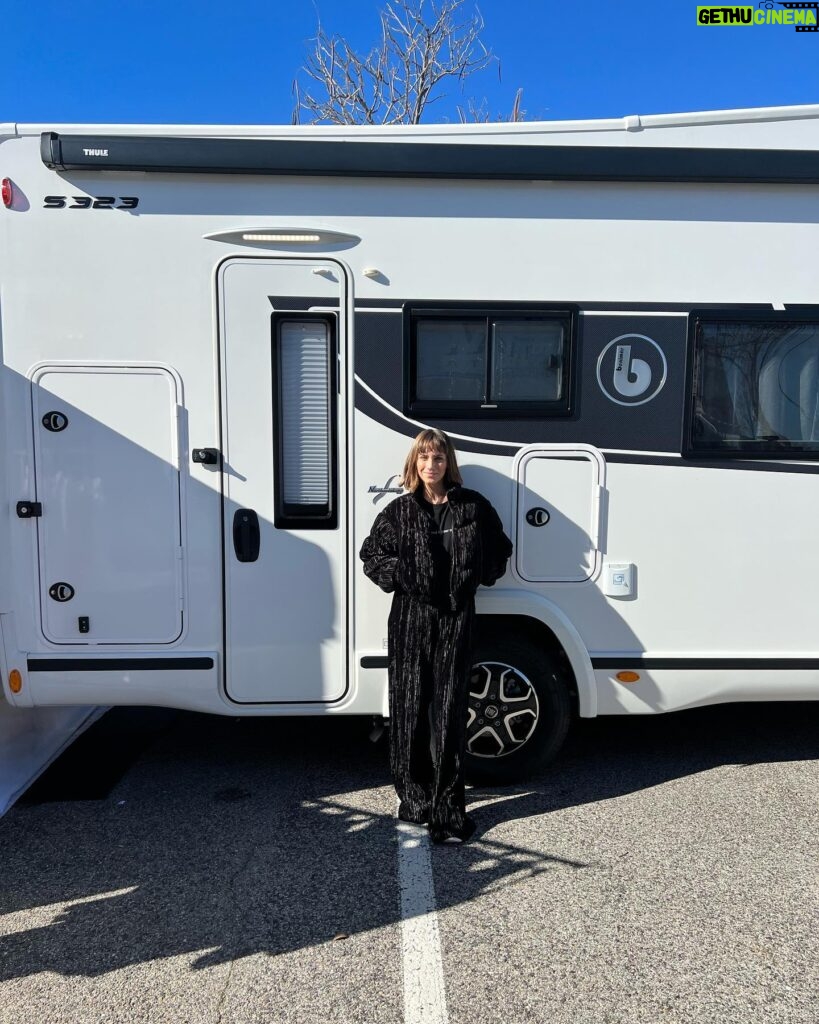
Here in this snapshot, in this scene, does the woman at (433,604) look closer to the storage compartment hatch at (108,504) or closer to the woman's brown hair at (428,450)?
the woman's brown hair at (428,450)

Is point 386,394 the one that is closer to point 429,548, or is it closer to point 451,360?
point 451,360

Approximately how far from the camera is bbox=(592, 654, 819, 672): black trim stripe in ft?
11.8

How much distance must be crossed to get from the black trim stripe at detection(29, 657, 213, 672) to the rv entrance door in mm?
159

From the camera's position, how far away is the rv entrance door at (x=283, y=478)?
135 inches

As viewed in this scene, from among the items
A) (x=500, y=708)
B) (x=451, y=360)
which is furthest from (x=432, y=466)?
(x=500, y=708)

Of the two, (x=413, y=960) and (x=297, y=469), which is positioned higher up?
(x=297, y=469)

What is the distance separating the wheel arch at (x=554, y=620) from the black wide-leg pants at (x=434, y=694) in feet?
0.76

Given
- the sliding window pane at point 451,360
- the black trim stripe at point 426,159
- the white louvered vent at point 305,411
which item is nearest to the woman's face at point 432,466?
the sliding window pane at point 451,360

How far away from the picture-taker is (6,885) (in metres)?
3.00

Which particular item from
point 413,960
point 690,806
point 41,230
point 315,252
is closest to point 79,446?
point 41,230

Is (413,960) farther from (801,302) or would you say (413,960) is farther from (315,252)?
(801,302)

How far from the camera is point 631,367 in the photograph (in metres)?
3.51

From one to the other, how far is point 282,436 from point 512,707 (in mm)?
1680

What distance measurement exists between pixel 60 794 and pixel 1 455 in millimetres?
1672
